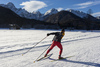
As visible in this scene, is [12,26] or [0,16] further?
[0,16]

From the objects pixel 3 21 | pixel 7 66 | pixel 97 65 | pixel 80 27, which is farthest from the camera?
pixel 3 21

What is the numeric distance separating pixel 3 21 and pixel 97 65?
84.0m

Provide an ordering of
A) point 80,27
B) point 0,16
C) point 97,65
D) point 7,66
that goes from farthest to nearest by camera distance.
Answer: point 0,16 < point 80,27 < point 97,65 < point 7,66

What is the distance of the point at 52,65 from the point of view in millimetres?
3730

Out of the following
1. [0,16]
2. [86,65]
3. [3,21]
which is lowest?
[86,65]

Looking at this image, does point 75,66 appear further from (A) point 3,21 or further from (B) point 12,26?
(A) point 3,21

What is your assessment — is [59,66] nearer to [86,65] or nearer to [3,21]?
[86,65]

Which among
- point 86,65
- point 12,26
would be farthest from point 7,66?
point 12,26

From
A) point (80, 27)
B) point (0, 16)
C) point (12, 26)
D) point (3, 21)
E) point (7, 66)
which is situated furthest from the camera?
point (0, 16)

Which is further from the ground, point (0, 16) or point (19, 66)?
point (0, 16)

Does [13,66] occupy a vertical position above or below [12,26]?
below

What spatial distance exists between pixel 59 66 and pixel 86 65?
53.1 inches

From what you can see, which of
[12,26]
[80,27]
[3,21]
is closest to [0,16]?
[3,21]

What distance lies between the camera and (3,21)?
238 feet
